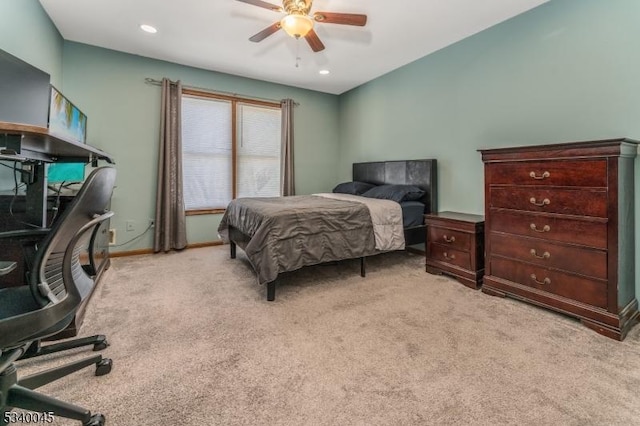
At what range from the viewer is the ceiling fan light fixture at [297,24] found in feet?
7.45

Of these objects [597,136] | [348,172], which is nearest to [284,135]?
[348,172]

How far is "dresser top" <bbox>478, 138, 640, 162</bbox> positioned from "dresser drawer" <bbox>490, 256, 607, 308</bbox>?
829mm

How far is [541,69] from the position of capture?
2654mm

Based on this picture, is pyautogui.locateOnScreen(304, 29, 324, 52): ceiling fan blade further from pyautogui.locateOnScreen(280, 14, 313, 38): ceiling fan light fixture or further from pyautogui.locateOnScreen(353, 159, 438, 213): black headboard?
pyautogui.locateOnScreen(353, 159, 438, 213): black headboard

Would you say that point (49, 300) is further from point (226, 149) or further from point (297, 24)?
point (226, 149)

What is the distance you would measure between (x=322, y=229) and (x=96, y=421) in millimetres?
1869

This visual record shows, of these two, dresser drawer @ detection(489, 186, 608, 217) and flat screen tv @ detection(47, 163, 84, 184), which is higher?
flat screen tv @ detection(47, 163, 84, 184)

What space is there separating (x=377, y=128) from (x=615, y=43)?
8.94 ft

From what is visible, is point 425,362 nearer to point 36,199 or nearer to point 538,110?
point 36,199

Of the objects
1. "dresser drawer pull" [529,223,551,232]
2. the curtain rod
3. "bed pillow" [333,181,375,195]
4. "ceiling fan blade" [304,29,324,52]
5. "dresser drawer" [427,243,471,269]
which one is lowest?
"dresser drawer" [427,243,471,269]

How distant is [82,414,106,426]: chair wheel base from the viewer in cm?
110

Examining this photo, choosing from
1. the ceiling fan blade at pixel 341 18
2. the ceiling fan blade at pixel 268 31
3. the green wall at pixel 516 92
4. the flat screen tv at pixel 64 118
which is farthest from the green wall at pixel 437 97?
the ceiling fan blade at pixel 268 31

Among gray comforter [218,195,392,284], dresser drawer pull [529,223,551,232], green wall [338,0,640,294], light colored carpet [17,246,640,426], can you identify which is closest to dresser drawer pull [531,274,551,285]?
light colored carpet [17,246,640,426]

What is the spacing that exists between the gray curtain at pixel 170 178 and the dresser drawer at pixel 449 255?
3.23m
